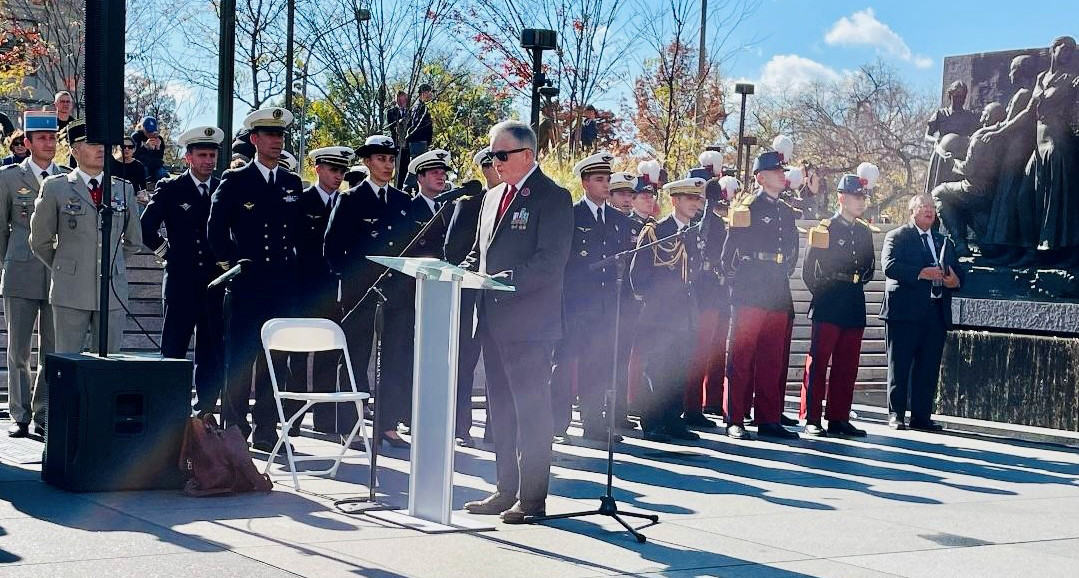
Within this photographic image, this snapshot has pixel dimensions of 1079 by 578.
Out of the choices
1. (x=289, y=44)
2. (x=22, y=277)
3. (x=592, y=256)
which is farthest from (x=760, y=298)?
(x=289, y=44)

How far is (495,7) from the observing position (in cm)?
2881

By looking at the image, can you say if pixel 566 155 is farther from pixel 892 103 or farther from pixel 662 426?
pixel 892 103

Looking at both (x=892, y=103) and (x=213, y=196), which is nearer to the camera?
(x=213, y=196)

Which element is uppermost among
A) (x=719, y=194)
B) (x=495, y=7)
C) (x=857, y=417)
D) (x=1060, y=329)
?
(x=495, y=7)

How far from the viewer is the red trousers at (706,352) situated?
Result: 520 inches

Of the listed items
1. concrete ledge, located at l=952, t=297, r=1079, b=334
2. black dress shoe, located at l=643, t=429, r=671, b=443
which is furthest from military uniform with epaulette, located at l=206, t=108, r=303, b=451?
concrete ledge, located at l=952, t=297, r=1079, b=334

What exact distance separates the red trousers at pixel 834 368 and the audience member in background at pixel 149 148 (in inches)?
374

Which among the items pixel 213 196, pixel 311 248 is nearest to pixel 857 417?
pixel 311 248

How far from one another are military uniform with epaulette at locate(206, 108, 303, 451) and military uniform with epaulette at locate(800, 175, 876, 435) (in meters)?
4.88

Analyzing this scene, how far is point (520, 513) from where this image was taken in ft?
25.9

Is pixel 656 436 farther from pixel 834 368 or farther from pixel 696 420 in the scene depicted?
pixel 834 368

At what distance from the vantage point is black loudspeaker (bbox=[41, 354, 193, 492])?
8.34 metres

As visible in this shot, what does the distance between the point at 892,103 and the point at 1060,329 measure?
47.9m

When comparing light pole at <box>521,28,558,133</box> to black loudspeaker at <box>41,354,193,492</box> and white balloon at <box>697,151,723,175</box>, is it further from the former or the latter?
black loudspeaker at <box>41,354,193,492</box>
